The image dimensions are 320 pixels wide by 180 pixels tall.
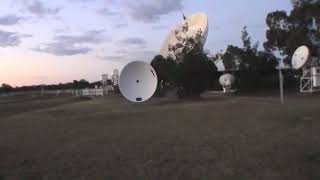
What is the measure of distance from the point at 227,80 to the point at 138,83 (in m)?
24.7

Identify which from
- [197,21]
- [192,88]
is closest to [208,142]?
[192,88]

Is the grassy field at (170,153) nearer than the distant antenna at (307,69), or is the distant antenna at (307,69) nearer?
the grassy field at (170,153)

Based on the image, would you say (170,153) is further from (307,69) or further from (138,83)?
(307,69)

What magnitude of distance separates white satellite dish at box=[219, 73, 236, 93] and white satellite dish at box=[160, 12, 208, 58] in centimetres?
930

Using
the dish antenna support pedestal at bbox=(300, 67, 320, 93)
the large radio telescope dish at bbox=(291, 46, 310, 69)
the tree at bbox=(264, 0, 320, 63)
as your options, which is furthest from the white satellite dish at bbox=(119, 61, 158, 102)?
the tree at bbox=(264, 0, 320, 63)

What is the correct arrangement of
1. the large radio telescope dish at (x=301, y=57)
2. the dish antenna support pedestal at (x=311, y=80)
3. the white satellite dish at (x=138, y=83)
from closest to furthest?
1. the white satellite dish at (x=138, y=83)
2. the large radio telescope dish at (x=301, y=57)
3. the dish antenna support pedestal at (x=311, y=80)

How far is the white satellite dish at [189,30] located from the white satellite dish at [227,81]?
9300 millimetres

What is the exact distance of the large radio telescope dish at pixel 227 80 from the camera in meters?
68.2

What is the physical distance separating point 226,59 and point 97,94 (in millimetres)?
20981

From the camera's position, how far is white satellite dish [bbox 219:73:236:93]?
6819cm

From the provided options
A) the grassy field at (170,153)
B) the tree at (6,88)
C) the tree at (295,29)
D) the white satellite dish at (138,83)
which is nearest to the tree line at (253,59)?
the tree at (295,29)

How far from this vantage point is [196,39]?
56.2 m

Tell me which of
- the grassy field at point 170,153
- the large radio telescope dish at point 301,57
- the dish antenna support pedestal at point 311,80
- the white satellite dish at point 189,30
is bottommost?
the grassy field at point 170,153

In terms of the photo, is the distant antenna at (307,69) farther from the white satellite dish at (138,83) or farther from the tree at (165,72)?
the white satellite dish at (138,83)
